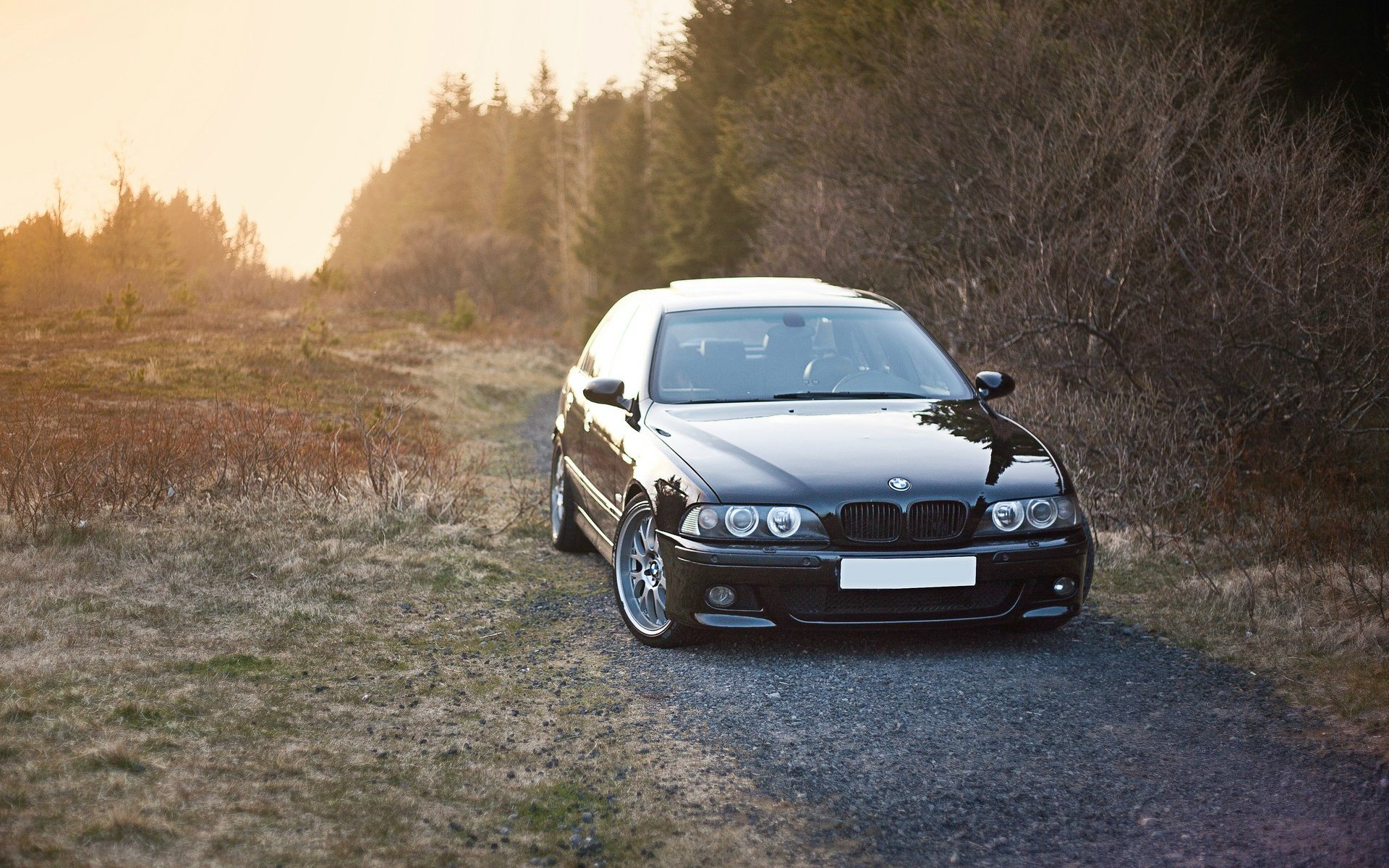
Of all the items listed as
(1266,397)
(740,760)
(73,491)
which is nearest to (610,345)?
(73,491)

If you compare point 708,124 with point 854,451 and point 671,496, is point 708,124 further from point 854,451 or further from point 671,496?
point 671,496

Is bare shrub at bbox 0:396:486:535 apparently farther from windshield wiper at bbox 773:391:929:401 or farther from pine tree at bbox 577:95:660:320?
pine tree at bbox 577:95:660:320

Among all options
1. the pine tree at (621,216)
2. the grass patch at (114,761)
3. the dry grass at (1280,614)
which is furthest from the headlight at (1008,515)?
the pine tree at (621,216)

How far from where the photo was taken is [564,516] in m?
7.95

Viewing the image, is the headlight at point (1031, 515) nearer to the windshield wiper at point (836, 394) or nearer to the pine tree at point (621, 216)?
the windshield wiper at point (836, 394)

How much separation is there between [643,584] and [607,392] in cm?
109

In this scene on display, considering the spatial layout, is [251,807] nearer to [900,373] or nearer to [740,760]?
[740,760]

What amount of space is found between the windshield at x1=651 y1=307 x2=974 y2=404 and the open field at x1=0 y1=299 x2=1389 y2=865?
1.32 metres

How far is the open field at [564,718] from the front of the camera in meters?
3.54

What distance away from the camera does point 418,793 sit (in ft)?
12.6

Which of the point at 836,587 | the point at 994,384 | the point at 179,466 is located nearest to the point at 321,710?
the point at 836,587

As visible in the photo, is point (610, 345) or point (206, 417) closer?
point (610, 345)

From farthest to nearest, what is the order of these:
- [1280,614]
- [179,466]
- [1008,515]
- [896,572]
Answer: [179,466], [1280,614], [1008,515], [896,572]

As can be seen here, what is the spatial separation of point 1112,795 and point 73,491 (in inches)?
234
